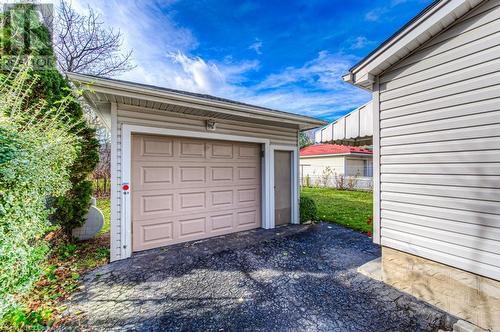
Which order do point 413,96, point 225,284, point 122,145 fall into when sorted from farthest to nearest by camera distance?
point 122,145, point 225,284, point 413,96

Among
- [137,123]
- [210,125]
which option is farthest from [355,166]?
[137,123]

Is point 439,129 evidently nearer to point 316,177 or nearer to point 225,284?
point 225,284

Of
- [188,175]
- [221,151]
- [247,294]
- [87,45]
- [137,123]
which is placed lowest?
[247,294]

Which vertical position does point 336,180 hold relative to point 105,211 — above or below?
above

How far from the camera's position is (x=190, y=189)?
4.72 m

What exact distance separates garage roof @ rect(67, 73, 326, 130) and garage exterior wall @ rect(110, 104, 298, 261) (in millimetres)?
122

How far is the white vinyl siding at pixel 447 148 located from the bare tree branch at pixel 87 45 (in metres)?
11.0

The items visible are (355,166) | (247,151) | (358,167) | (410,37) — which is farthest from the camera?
(358,167)

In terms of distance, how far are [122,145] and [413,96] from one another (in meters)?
4.62

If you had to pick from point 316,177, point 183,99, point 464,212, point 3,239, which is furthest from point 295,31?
point 316,177

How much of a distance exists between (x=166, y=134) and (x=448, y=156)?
4.48 metres

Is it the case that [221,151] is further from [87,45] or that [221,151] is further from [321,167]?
[321,167]

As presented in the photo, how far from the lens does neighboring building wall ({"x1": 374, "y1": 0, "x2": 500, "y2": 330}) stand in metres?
2.21

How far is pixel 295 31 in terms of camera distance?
304 inches
